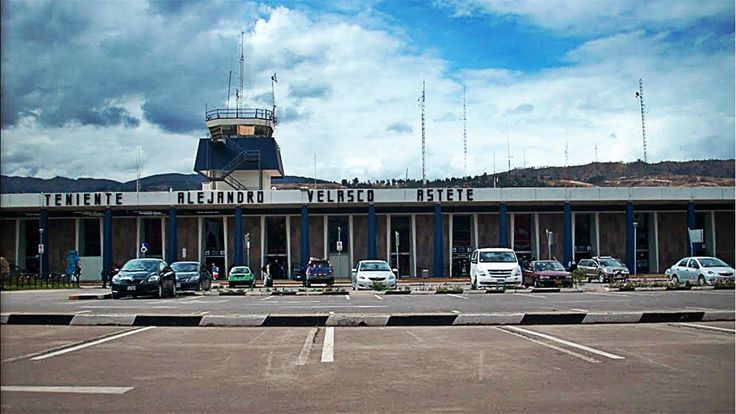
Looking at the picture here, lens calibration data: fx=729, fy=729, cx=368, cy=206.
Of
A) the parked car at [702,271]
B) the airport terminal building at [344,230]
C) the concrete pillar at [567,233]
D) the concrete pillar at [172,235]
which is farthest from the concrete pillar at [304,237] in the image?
the parked car at [702,271]

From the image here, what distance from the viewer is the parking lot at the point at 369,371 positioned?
7.04m

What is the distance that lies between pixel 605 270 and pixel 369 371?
116ft

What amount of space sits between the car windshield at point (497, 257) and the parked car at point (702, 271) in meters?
7.78

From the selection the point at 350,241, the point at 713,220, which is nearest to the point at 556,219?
the point at 713,220

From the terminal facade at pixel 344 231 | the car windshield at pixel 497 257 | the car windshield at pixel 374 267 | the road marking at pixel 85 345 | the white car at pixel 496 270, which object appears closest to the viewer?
the road marking at pixel 85 345

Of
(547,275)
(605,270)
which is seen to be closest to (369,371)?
(547,275)

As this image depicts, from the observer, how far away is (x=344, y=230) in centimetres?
5700

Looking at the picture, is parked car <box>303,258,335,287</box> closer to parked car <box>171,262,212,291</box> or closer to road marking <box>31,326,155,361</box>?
parked car <box>171,262,212,291</box>

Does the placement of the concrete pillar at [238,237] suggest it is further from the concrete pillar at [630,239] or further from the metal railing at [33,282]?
the concrete pillar at [630,239]

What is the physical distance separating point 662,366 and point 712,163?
141 meters

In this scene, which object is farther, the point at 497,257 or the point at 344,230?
the point at 344,230

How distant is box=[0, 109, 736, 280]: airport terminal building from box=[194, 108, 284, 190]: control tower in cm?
871

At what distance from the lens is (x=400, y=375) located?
8500 mm

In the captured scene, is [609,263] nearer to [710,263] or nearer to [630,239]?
[710,263]
